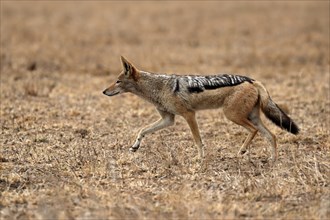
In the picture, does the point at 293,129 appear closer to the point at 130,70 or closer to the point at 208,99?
the point at 208,99

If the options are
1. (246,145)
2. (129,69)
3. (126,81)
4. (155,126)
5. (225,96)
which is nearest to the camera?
(225,96)

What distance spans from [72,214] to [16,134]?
4.07m

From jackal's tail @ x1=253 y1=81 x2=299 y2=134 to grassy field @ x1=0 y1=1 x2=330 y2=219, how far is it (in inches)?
15.2

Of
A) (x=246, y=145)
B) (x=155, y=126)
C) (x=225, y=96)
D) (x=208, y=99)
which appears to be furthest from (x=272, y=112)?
(x=155, y=126)

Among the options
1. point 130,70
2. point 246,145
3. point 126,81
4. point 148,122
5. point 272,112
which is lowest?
point 148,122

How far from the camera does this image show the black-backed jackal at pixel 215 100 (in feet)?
28.8

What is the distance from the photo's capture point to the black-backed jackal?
8781 mm

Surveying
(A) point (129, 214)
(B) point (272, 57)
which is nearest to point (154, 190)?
(A) point (129, 214)

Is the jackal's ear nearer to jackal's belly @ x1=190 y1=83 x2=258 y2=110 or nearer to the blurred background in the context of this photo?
jackal's belly @ x1=190 y1=83 x2=258 y2=110

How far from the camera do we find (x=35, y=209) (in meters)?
6.76

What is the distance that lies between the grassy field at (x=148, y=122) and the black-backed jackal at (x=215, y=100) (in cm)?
38

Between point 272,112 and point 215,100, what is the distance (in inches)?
31.9

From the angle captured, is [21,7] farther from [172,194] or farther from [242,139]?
[172,194]

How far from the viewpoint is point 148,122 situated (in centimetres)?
1170
